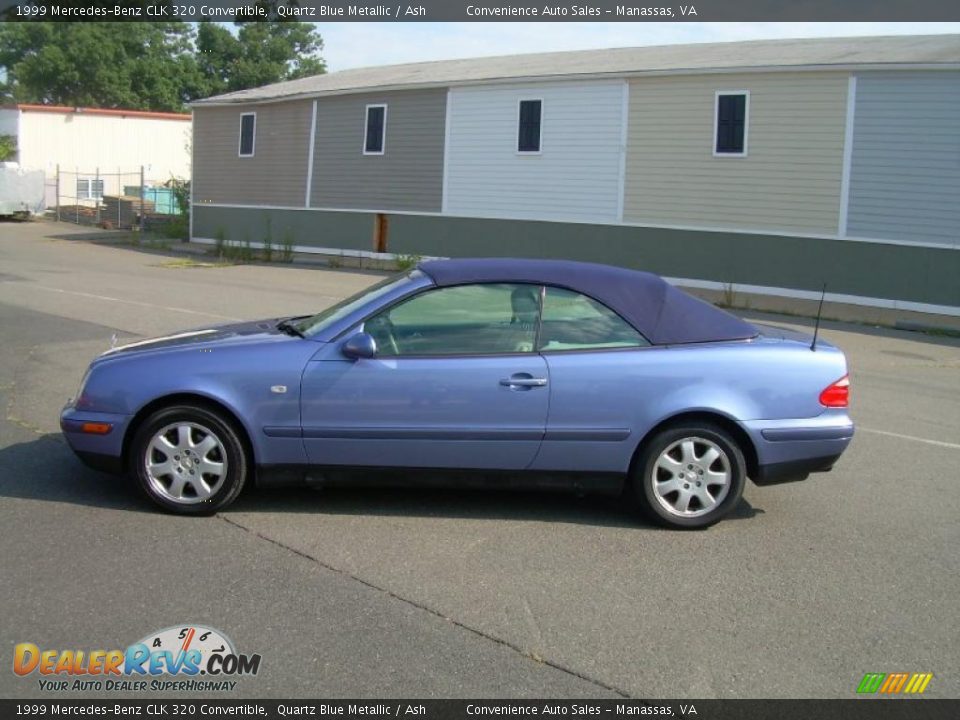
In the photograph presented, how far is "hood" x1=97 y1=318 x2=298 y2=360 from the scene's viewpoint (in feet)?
→ 18.6

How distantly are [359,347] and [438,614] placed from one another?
1627 mm

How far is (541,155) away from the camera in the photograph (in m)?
24.2

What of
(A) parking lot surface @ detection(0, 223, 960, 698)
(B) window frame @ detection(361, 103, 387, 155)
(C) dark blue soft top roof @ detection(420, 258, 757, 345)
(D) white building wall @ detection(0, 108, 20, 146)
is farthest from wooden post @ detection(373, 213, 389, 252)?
(D) white building wall @ detection(0, 108, 20, 146)

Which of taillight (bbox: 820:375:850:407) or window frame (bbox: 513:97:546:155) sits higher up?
window frame (bbox: 513:97:546:155)

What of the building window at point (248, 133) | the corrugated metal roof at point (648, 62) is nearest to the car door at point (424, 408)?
the corrugated metal roof at point (648, 62)

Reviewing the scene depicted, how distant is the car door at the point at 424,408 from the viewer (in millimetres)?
5367

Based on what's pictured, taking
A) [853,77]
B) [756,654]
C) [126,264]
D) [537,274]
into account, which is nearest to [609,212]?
[853,77]

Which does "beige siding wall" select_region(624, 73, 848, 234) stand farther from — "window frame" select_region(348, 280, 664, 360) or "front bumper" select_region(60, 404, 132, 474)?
"front bumper" select_region(60, 404, 132, 474)

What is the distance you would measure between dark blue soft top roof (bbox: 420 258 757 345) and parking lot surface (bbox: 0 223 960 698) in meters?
1.10

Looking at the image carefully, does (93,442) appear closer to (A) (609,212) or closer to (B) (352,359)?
(B) (352,359)

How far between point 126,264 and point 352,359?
67.5 ft

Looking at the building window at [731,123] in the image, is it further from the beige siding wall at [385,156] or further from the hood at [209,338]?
the hood at [209,338]

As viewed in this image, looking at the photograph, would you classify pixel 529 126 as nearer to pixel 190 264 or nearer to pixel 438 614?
pixel 190 264

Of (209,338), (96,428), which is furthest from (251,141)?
(96,428)
